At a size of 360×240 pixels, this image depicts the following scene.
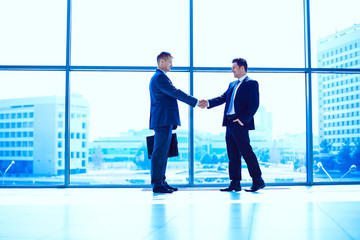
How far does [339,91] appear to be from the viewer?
4.00 m

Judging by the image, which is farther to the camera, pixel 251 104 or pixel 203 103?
pixel 203 103

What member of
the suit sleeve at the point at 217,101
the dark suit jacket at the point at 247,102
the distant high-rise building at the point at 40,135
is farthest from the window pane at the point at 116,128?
the dark suit jacket at the point at 247,102

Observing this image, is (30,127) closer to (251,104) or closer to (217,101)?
(217,101)

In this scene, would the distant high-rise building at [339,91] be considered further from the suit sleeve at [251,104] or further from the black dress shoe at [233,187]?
the black dress shoe at [233,187]

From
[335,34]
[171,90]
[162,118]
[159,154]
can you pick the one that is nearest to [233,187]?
[159,154]

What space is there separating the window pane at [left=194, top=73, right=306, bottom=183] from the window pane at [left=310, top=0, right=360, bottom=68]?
1.25 feet

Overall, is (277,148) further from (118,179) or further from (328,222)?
(328,222)

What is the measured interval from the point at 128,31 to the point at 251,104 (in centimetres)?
152

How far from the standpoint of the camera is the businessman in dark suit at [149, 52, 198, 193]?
129 inches

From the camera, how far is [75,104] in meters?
3.78

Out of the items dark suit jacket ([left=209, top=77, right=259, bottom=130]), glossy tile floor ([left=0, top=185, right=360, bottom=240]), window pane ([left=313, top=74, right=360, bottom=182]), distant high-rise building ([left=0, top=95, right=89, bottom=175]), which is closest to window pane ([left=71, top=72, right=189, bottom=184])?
distant high-rise building ([left=0, top=95, right=89, bottom=175])

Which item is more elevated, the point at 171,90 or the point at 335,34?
the point at 335,34

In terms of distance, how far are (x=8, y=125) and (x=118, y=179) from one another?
4.09 ft

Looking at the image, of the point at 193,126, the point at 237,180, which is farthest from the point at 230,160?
the point at 193,126
